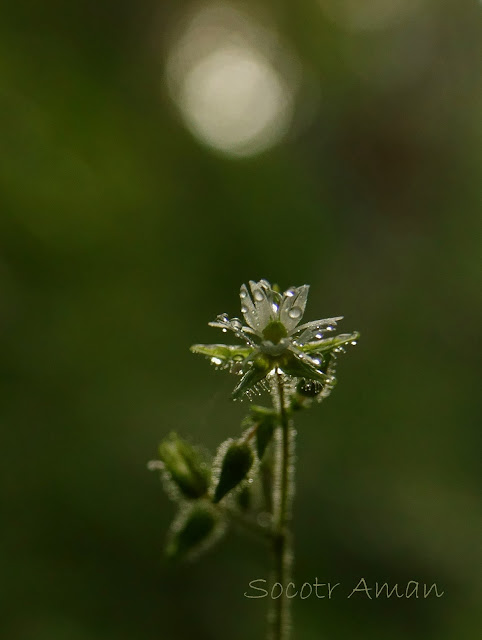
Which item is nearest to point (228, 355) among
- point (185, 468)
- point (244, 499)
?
point (185, 468)

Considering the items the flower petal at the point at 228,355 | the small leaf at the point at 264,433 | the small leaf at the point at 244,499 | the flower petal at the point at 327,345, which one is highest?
the flower petal at the point at 327,345

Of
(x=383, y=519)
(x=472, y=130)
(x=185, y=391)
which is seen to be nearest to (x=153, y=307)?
(x=185, y=391)

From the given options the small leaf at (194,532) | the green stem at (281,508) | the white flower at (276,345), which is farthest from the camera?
the small leaf at (194,532)

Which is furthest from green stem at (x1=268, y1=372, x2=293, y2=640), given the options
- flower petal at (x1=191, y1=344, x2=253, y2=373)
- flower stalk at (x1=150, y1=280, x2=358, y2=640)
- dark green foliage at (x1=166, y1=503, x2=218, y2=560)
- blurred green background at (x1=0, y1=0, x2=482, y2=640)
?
blurred green background at (x1=0, y1=0, x2=482, y2=640)

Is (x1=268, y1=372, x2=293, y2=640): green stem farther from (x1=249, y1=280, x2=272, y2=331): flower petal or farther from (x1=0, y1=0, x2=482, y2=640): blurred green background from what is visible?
(x1=0, y1=0, x2=482, y2=640): blurred green background

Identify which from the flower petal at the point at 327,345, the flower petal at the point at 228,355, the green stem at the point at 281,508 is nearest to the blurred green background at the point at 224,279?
the green stem at the point at 281,508

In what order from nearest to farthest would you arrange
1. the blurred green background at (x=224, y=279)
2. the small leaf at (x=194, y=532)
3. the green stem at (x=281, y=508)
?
the green stem at (x=281, y=508) → the small leaf at (x=194, y=532) → the blurred green background at (x=224, y=279)

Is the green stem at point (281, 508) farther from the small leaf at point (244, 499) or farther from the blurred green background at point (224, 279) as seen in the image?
the blurred green background at point (224, 279)
